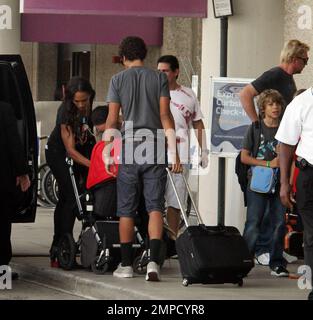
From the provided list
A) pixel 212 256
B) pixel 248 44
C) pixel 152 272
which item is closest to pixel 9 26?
pixel 248 44

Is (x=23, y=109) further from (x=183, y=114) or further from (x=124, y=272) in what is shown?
(x=124, y=272)

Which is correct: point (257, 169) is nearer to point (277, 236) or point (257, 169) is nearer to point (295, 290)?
point (277, 236)

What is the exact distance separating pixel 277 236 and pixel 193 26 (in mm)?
9861

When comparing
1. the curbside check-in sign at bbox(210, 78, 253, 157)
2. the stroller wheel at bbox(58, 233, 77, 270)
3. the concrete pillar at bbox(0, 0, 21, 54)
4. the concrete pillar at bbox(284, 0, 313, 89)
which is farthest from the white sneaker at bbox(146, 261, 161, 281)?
the concrete pillar at bbox(0, 0, 21, 54)

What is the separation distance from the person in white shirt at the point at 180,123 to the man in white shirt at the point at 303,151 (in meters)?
2.89

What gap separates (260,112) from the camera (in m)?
12.0

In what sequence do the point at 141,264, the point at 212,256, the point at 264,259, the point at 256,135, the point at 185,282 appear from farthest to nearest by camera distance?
the point at 264,259 → the point at 256,135 → the point at 141,264 → the point at 185,282 → the point at 212,256

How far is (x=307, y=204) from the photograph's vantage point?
945 cm

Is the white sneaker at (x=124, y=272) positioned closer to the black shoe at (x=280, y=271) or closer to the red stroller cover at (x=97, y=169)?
the red stroller cover at (x=97, y=169)

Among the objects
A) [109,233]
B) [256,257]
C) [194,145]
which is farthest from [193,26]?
[109,233]

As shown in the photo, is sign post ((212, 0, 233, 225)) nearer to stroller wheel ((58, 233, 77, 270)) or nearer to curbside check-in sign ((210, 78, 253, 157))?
curbside check-in sign ((210, 78, 253, 157))

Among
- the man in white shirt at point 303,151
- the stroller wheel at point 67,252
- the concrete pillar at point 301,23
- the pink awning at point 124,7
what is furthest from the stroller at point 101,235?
the concrete pillar at point 301,23

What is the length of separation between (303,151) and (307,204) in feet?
1.29

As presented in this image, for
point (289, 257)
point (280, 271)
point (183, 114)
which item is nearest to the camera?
point (280, 271)
